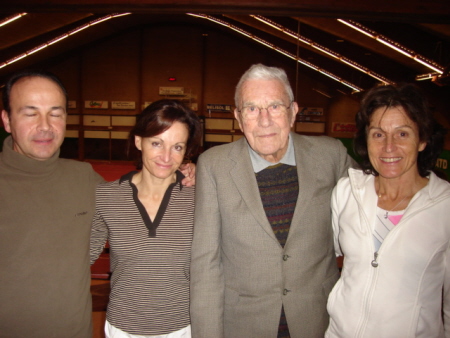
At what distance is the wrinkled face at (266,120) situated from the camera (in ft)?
5.28

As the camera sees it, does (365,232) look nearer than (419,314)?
No

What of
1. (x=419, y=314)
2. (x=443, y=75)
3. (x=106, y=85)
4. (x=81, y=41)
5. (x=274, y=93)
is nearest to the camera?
(x=419, y=314)

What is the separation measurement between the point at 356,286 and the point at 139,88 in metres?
14.4

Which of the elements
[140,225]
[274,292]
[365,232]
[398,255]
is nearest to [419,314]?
[398,255]

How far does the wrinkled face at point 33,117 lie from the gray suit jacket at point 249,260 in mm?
774

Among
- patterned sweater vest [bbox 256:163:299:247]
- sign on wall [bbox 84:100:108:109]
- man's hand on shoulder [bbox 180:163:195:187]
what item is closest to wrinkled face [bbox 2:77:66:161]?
man's hand on shoulder [bbox 180:163:195:187]

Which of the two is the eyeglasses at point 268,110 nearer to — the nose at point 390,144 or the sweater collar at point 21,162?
the nose at point 390,144

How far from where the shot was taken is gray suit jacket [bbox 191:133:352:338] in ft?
4.98

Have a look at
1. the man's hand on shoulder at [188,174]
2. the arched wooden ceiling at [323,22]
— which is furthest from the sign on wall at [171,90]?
the man's hand on shoulder at [188,174]

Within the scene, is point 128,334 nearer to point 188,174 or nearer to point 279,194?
point 188,174

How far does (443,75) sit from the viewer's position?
6.18 metres

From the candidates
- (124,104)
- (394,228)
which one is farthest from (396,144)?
(124,104)

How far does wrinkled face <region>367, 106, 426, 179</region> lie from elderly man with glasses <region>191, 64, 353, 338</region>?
Result: 11.0 inches

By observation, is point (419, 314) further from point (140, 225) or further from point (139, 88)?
point (139, 88)
